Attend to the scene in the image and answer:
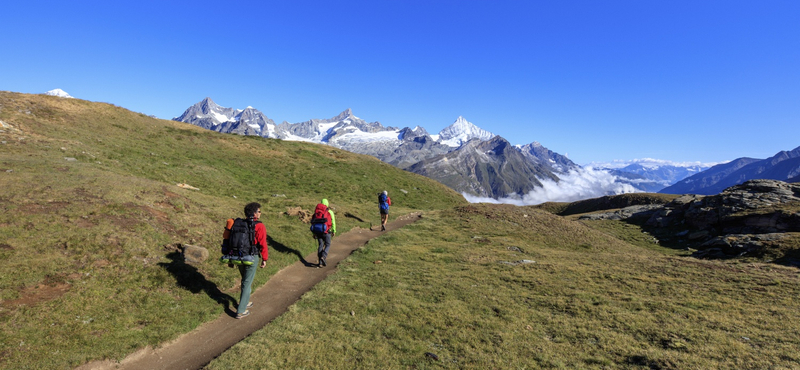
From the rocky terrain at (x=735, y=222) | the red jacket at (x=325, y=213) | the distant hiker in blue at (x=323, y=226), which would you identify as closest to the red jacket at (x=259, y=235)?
the distant hiker in blue at (x=323, y=226)

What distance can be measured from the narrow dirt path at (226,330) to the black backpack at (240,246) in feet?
7.53

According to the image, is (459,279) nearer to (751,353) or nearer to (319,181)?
(751,353)

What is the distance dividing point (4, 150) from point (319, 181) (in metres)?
29.7

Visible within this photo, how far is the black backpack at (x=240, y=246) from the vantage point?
12109 mm

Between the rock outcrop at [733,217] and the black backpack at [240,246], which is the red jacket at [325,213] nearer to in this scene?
the black backpack at [240,246]

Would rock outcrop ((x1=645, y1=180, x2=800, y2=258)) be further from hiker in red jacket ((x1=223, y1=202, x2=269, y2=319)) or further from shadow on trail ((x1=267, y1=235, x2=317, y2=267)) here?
hiker in red jacket ((x1=223, y1=202, x2=269, y2=319))

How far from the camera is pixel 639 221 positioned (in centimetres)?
4466

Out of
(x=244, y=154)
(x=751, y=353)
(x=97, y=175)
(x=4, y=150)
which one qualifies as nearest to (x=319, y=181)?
(x=244, y=154)

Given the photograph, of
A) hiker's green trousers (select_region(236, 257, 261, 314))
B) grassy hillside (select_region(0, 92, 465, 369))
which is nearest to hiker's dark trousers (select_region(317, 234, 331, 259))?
grassy hillside (select_region(0, 92, 465, 369))

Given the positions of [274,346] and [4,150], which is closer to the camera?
[274,346]

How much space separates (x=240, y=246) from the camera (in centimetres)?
1211

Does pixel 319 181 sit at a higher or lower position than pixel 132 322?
higher

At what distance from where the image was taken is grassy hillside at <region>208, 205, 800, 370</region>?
9469 millimetres

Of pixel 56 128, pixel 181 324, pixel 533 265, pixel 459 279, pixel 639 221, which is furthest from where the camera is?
pixel 639 221
